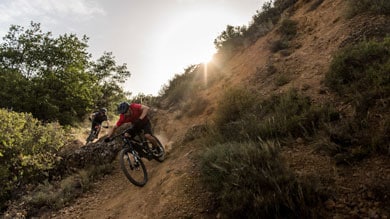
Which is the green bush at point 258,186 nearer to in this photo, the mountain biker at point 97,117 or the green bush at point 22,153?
the green bush at point 22,153

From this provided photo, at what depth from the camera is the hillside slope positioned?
3.46 m

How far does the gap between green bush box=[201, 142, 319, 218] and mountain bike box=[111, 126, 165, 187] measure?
9.74 ft

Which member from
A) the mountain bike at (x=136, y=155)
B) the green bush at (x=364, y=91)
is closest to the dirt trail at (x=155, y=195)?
the mountain bike at (x=136, y=155)

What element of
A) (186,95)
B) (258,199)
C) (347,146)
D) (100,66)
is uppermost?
(100,66)

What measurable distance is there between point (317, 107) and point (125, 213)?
483 centimetres

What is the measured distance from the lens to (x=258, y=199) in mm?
3455

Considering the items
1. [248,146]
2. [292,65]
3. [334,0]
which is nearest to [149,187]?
[248,146]

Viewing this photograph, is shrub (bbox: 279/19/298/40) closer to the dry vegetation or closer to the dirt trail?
the dry vegetation

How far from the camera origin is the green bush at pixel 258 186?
3365 millimetres

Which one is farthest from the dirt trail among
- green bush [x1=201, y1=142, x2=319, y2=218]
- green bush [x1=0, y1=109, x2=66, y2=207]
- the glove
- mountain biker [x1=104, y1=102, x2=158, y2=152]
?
green bush [x1=0, y1=109, x2=66, y2=207]

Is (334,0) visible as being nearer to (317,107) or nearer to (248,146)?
(317,107)

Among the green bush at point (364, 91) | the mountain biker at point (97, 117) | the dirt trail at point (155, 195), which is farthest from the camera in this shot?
the mountain biker at point (97, 117)

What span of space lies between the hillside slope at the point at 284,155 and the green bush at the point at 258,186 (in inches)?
13.8

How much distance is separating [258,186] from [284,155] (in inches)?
48.9
